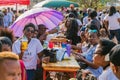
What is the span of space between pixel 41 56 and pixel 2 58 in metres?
3.83

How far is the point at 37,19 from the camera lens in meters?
8.09

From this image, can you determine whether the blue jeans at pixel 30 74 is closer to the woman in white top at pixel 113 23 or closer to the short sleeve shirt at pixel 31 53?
the short sleeve shirt at pixel 31 53

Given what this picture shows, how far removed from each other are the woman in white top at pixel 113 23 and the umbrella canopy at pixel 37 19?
3921mm

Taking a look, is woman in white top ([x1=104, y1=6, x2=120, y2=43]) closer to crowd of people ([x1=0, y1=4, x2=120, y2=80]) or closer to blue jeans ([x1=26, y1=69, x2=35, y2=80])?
crowd of people ([x1=0, y1=4, x2=120, y2=80])

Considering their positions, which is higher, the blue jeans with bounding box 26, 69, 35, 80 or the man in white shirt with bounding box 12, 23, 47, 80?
the man in white shirt with bounding box 12, 23, 47, 80

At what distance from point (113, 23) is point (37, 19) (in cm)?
480

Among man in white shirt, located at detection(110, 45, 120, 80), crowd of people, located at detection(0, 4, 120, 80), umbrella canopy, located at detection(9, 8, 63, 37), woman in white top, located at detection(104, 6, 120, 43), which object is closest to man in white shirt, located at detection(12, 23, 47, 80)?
crowd of people, located at detection(0, 4, 120, 80)

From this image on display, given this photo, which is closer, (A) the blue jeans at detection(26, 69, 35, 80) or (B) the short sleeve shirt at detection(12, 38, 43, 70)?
(B) the short sleeve shirt at detection(12, 38, 43, 70)

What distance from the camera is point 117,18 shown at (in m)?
12.3

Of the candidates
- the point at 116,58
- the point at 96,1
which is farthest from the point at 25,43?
the point at 96,1

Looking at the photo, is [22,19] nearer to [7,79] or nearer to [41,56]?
[41,56]

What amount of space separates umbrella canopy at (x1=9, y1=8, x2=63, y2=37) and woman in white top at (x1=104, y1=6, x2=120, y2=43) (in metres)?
3.92

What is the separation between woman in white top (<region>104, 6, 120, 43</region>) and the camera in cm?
1232

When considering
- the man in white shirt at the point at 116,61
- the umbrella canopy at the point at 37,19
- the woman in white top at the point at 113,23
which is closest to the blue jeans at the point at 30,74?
the umbrella canopy at the point at 37,19
